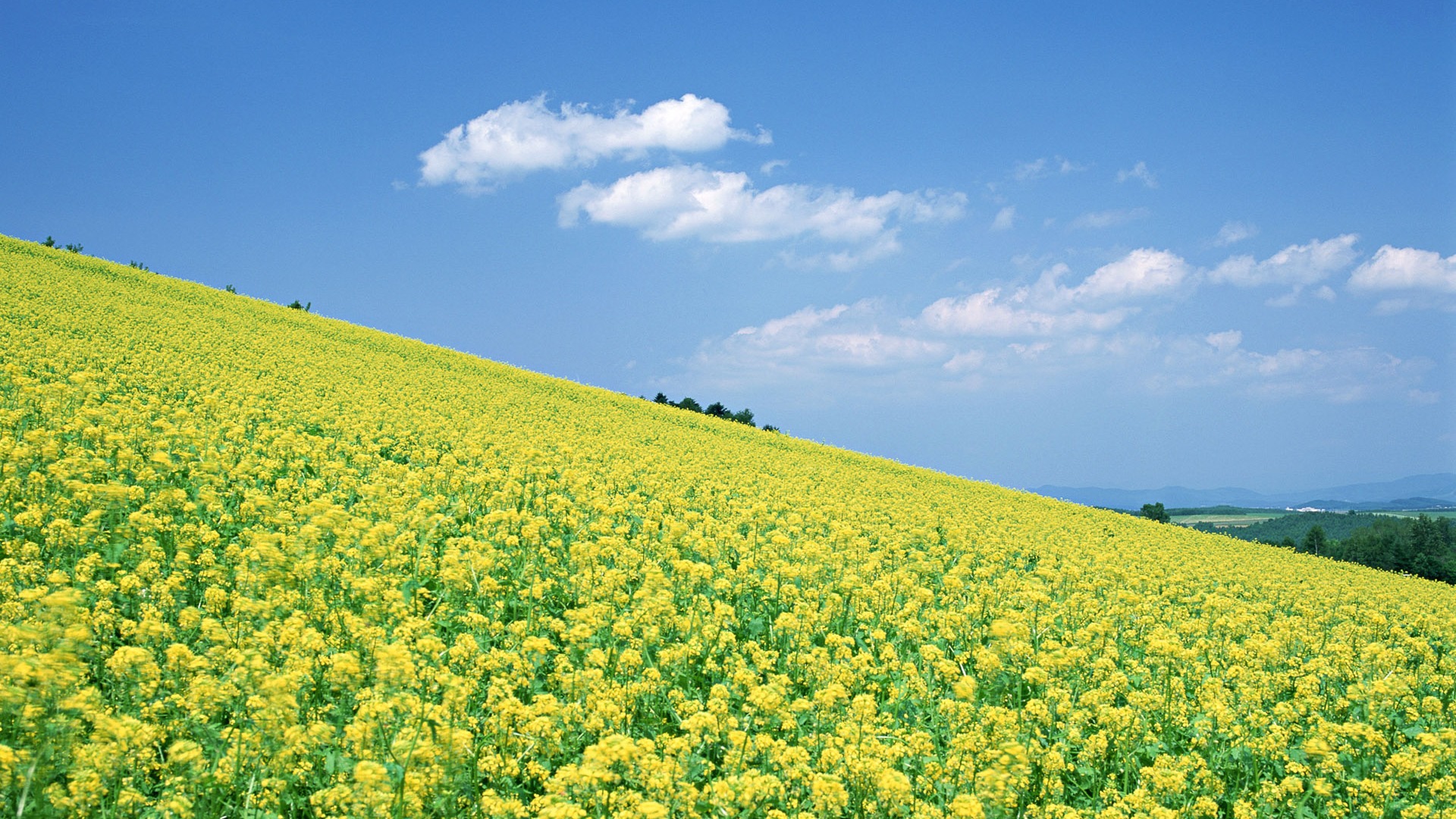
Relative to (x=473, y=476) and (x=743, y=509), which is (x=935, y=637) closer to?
(x=743, y=509)

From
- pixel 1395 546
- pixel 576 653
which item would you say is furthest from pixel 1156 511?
pixel 576 653

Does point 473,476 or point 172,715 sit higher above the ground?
point 473,476

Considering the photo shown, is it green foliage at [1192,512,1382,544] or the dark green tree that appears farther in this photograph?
green foliage at [1192,512,1382,544]

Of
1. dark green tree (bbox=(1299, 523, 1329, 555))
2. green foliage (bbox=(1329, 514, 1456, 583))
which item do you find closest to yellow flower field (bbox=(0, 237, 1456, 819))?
dark green tree (bbox=(1299, 523, 1329, 555))

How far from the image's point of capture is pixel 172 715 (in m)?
5.61

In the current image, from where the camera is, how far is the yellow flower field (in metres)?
4.96

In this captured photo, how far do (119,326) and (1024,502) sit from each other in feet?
114

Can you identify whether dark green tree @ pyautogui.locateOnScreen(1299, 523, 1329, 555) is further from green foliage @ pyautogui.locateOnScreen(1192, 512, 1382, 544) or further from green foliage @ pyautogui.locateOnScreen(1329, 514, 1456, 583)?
green foliage @ pyautogui.locateOnScreen(1192, 512, 1382, 544)

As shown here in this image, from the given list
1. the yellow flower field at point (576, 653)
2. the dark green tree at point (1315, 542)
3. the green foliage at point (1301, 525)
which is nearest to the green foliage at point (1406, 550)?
the dark green tree at point (1315, 542)

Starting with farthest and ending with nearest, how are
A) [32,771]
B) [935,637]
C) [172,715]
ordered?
1. [935,637]
2. [172,715]
3. [32,771]

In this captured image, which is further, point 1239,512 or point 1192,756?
point 1239,512

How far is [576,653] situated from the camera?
7520 millimetres

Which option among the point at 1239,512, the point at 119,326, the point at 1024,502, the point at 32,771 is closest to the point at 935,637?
the point at 32,771

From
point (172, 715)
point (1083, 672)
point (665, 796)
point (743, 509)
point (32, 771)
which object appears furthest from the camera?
point (743, 509)
